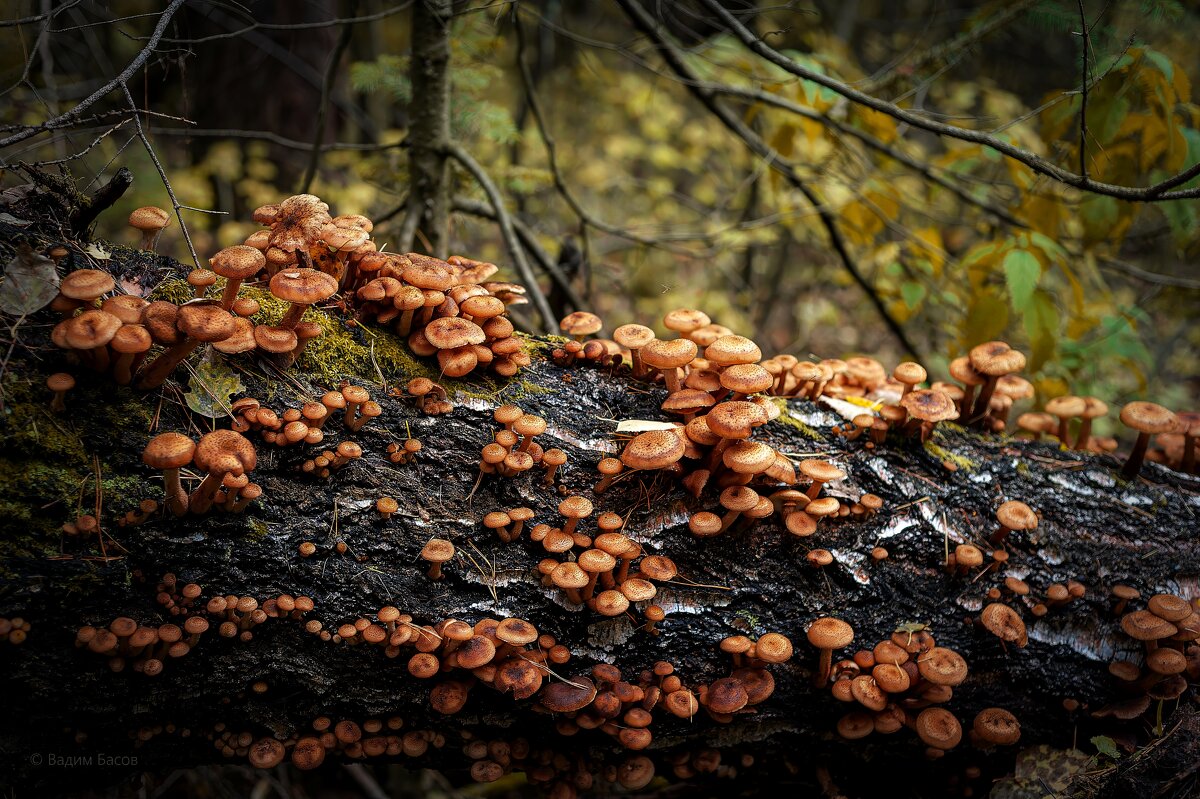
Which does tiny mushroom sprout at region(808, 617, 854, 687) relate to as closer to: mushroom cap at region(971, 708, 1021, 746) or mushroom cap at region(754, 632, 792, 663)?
mushroom cap at region(754, 632, 792, 663)

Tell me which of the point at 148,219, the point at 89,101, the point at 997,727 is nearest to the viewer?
the point at 89,101

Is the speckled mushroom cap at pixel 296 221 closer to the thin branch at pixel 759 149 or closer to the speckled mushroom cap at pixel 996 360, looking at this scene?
the thin branch at pixel 759 149

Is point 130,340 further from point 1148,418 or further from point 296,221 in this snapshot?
point 1148,418

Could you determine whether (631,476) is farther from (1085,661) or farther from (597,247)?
(597,247)

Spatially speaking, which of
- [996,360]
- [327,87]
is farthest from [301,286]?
[996,360]

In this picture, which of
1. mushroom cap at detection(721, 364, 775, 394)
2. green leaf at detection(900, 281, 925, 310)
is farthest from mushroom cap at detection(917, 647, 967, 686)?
green leaf at detection(900, 281, 925, 310)
